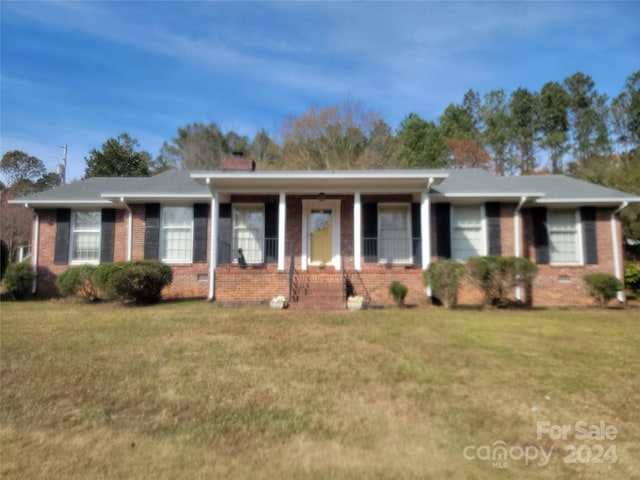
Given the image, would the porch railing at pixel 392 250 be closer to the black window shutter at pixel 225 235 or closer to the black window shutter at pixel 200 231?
the black window shutter at pixel 225 235

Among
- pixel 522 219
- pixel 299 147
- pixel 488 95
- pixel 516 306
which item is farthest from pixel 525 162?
pixel 516 306

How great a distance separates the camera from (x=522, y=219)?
12.8 m

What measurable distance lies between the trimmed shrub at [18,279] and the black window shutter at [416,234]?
39.5ft

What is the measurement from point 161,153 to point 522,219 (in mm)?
33281

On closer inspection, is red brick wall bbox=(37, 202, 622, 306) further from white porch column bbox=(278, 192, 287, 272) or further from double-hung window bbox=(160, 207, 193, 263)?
white porch column bbox=(278, 192, 287, 272)

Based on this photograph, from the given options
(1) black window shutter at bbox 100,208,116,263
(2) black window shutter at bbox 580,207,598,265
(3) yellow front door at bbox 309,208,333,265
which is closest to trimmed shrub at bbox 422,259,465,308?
(3) yellow front door at bbox 309,208,333,265

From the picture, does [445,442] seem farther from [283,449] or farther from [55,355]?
[55,355]

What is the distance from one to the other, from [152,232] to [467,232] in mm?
10045

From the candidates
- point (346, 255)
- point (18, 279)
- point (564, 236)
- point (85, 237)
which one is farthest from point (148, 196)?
point (564, 236)

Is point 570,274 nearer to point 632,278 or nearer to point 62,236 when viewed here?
point 632,278

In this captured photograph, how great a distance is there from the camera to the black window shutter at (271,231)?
1266 cm

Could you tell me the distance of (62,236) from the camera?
13289 millimetres

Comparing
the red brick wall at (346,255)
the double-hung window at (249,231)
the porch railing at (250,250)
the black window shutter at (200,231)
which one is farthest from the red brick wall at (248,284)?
the black window shutter at (200,231)

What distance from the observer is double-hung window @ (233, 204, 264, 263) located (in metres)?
12.9
